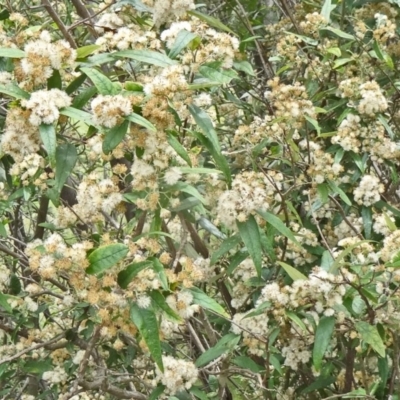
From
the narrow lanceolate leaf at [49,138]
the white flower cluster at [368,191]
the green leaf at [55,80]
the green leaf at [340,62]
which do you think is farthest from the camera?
the green leaf at [340,62]

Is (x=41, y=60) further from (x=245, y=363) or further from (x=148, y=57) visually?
(x=245, y=363)

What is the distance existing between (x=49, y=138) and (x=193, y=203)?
517 millimetres

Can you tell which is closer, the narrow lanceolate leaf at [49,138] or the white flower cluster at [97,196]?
the narrow lanceolate leaf at [49,138]

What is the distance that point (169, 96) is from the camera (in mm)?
1310

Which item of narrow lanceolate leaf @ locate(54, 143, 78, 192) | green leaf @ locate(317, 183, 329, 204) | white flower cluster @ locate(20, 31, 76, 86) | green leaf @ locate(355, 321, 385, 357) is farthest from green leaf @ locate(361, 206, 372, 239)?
white flower cluster @ locate(20, 31, 76, 86)

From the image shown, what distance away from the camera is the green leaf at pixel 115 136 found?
4.14 ft

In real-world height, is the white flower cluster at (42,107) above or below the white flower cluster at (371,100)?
above

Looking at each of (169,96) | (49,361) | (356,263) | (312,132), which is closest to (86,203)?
(169,96)

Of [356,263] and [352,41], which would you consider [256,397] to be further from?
[352,41]

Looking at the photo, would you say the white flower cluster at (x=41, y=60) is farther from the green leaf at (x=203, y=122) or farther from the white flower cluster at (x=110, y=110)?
the green leaf at (x=203, y=122)

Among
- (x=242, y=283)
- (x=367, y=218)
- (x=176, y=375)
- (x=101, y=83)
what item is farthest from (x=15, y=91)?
(x=367, y=218)

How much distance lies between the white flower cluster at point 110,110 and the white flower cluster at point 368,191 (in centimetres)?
95

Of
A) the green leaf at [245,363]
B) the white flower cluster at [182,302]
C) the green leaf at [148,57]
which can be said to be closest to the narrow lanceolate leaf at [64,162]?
the green leaf at [148,57]

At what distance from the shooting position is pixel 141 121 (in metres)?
1.23
